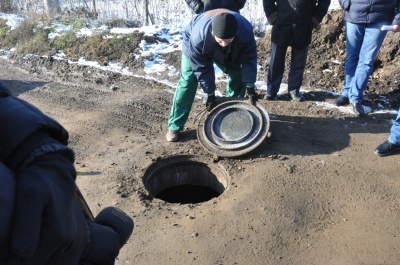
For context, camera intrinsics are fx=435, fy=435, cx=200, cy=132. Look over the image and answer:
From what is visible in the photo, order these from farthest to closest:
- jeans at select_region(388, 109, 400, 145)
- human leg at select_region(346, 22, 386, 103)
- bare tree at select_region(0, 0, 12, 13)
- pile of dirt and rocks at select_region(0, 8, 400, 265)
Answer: bare tree at select_region(0, 0, 12, 13), human leg at select_region(346, 22, 386, 103), jeans at select_region(388, 109, 400, 145), pile of dirt and rocks at select_region(0, 8, 400, 265)

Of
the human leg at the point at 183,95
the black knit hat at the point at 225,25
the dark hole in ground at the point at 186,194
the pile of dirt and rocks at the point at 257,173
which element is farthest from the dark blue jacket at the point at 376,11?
the dark hole in ground at the point at 186,194

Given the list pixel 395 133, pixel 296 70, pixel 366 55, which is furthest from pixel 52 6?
pixel 395 133

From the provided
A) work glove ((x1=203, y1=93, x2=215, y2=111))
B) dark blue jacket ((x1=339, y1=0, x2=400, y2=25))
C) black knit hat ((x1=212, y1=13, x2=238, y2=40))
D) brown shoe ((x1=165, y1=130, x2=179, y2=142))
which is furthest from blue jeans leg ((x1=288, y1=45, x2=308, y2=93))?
brown shoe ((x1=165, y1=130, x2=179, y2=142))

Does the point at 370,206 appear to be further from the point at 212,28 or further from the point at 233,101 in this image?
the point at 212,28

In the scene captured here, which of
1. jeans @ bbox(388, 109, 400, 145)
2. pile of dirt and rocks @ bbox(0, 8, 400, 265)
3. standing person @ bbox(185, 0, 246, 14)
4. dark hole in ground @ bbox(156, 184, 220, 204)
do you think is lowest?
dark hole in ground @ bbox(156, 184, 220, 204)

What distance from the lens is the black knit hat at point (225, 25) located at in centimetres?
448

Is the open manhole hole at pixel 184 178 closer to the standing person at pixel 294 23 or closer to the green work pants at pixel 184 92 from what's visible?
the green work pants at pixel 184 92

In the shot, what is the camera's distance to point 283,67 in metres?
6.16

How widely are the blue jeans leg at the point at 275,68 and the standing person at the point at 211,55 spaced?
702mm

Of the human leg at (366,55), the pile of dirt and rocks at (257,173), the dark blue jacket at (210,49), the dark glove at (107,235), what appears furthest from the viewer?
the human leg at (366,55)

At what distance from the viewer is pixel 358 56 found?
5.90 meters

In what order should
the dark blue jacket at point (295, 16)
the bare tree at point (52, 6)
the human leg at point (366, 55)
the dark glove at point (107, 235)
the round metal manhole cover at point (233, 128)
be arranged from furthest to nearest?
the bare tree at point (52, 6)
the dark blue jacket at point (295, 16)
the human leg at point (366, 55)
the round metal manhole cover at point (233, 128)
the dark glove at point (107, 235)

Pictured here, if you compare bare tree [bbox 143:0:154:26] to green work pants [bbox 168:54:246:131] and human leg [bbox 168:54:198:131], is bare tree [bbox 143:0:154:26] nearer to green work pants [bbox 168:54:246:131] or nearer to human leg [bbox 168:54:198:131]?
green work pants [bbox 168:54:246:131]

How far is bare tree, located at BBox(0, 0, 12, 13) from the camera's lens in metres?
10.4
